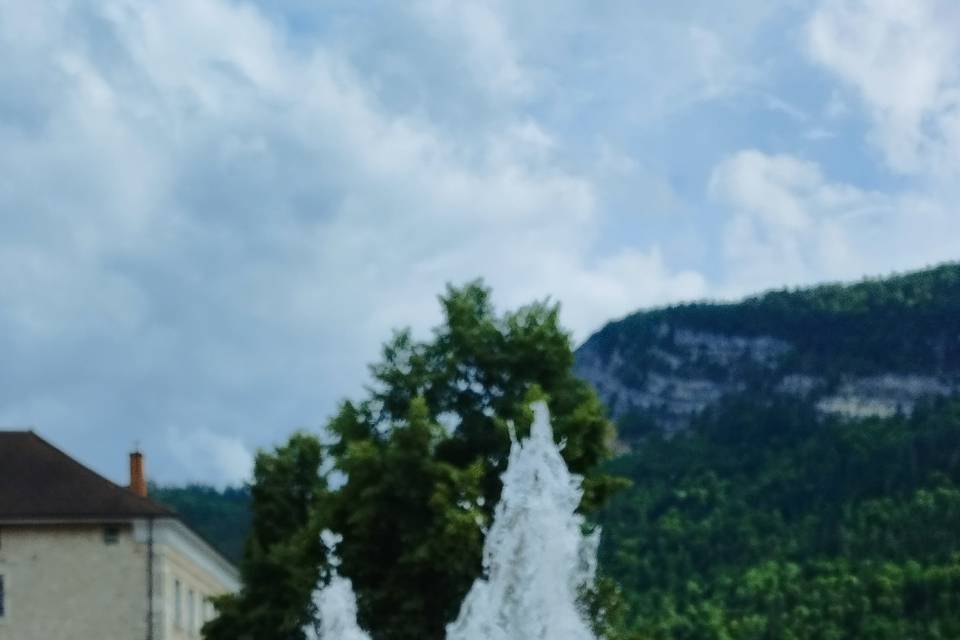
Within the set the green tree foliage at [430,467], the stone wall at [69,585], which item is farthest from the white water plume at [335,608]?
the stone wall at [69,585]

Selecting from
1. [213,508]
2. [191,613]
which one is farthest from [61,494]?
[213,508]

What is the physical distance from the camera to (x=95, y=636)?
161 feet

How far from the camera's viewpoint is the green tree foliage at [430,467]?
35.6 metres

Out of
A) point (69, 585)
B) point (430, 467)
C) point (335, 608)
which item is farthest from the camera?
point (69, 585)

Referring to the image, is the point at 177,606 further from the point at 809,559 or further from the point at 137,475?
the point at 809,559

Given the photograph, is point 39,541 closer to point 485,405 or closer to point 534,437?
point 485,405

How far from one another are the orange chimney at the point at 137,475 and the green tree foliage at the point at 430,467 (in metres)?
12.9

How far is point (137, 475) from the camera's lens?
2114 inches

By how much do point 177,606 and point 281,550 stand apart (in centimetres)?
1226

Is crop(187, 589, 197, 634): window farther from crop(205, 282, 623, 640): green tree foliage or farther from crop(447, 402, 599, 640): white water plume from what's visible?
crop(447, 402, 599, 640): white water plume

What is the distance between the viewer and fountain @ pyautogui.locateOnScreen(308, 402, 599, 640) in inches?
847

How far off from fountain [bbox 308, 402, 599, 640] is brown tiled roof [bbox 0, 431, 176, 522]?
1088 inches

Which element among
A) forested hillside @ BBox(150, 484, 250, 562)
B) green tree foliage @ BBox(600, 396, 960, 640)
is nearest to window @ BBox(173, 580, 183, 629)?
forested hillside @ BBox(150, 484, 250, 562)

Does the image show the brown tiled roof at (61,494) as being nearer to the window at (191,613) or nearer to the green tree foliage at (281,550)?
the window at (191,613)
